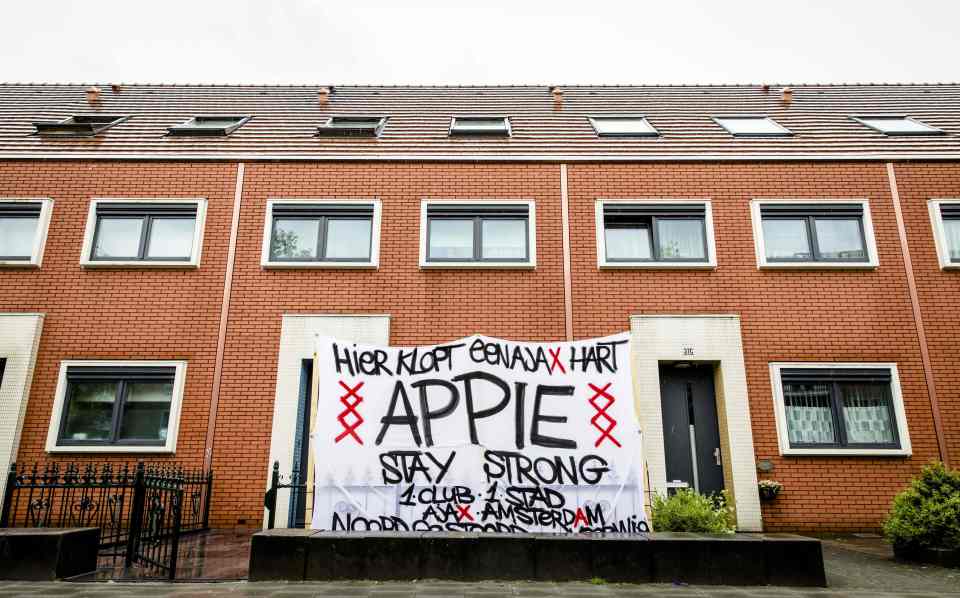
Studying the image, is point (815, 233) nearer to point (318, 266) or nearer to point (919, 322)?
point (919, 322)

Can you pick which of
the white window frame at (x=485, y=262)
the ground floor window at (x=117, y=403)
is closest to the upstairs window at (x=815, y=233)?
the white window frame at (x=485, y=262)

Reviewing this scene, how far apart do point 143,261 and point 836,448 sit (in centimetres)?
1242

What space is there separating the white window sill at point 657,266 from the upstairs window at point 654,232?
0.11m

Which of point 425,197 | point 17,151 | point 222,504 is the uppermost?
point 17,151

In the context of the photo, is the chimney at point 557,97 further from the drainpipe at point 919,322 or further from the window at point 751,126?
the drainpipe at point 919,322

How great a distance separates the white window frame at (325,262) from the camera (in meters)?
11.0

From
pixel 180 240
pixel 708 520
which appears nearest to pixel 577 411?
pixel 708 520

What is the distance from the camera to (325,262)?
11086 mm

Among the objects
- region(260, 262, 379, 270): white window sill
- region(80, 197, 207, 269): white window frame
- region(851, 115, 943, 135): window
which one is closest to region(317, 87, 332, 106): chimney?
region(80, 197, 207, 269): white window frame

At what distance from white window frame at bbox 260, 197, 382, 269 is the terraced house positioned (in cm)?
5

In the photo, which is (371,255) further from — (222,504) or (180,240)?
(222,504)

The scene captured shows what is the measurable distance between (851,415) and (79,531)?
11052mm

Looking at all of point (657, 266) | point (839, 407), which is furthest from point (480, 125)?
point (839, 407)

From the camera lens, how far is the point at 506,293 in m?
10.9
